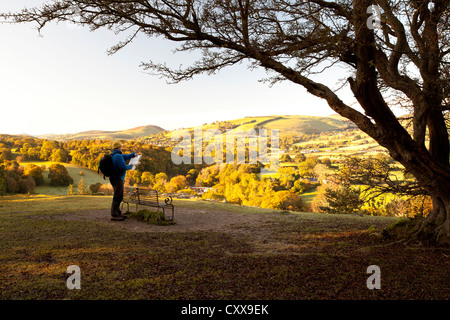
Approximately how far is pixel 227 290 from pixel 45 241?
4.86 meters

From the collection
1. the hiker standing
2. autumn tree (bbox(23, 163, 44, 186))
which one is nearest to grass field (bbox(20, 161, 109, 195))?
autumn tree (bbox(23, 163, 44, 186))

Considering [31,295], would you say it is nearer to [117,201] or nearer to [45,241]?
[45,241]

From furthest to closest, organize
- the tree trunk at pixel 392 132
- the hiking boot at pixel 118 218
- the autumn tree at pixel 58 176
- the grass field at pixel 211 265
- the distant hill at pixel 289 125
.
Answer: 1. the distant hill at pixel 289 125
2. the autumn tree at pixel 58 176
3. the hiking boot at pixel 118 218
4. the tree trunk at pixel 392 132
5. the grass field at pixel 211 265

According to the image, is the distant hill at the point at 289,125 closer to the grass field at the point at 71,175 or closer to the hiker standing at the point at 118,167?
the grass field at the point at 71,175

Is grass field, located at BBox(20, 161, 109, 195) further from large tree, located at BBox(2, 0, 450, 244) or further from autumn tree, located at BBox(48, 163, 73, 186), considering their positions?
large tree, located at BBox(2, 0, 450, 244)

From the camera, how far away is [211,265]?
174 inches

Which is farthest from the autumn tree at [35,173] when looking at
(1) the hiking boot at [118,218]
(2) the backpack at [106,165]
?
(2) the backpack at [106,165]

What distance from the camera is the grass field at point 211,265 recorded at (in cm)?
335

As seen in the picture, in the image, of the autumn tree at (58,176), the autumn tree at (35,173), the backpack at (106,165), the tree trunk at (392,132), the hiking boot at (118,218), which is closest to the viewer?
the tree trunk at (392,132)

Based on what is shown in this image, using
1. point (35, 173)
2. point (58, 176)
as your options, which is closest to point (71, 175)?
point (58, 176)

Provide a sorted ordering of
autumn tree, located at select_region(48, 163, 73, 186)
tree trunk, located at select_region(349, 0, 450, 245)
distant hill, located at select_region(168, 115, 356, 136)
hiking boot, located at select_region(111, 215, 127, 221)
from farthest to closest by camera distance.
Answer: distant hill, located at select_region(168, 115, 356, 136) → autumn tree, located at select_region(48, 163, 73, 186) → hiking boot, located at select_region(111, 215, 127, 221) → tree trunk, located at select_region(349, 0, 450, 245)

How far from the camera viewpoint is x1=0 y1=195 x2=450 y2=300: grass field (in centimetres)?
335

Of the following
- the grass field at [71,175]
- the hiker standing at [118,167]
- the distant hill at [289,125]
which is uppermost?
the distant hill at [289,125]

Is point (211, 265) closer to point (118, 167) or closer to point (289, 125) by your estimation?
point (118, 167)
